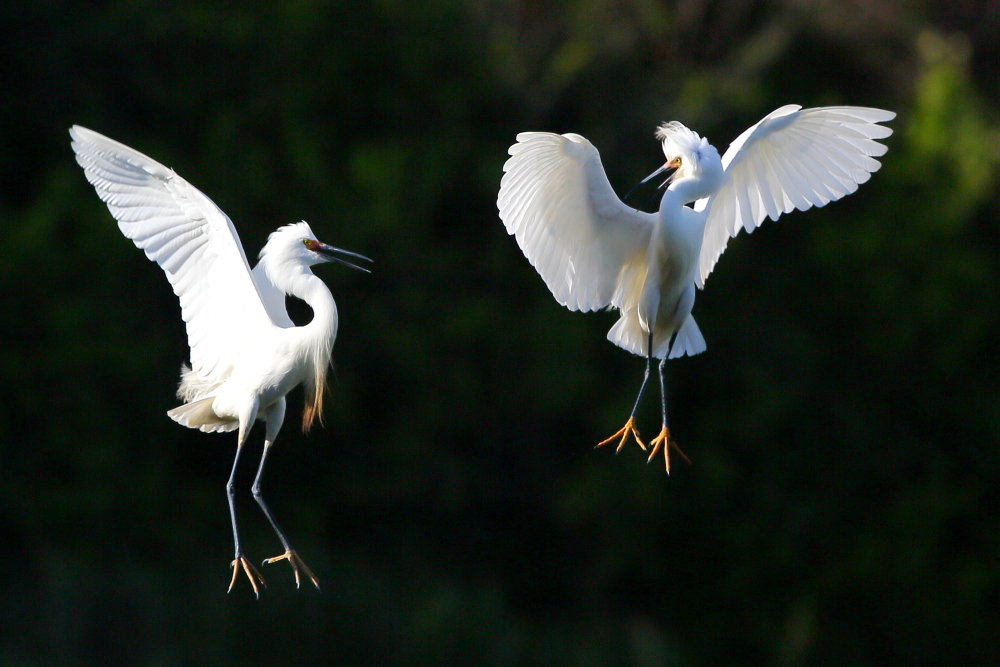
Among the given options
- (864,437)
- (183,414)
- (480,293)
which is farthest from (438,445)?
(183,414)

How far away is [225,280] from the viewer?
3.77 metres

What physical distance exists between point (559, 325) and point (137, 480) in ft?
11.3

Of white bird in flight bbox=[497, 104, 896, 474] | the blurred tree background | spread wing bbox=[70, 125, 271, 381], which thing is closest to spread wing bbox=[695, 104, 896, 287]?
white bird in flight bbox=[497, 104, 896, 474]

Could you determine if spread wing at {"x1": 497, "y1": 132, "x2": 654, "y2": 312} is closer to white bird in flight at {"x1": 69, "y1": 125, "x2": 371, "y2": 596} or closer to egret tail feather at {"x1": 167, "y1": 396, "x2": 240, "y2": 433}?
white bird in flight at {"x1": 69, "y1": 125, "x2": 371, "y2": 596}

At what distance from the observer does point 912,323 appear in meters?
10.7

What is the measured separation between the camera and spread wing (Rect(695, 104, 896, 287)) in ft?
12.8

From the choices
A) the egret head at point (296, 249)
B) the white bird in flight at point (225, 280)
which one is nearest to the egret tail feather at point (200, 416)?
the white bird in flight at point (225, 280)

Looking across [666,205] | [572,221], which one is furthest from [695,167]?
[572,221]

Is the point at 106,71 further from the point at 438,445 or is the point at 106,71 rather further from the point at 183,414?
the point at 183,414

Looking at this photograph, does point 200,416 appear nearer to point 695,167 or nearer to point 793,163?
point 695,167

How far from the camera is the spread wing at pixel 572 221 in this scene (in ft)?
12.0

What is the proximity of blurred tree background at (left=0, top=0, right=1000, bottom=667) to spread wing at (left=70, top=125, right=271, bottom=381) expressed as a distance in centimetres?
545

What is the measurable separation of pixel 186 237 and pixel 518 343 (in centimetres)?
684

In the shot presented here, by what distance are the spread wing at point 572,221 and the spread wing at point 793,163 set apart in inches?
10.2
